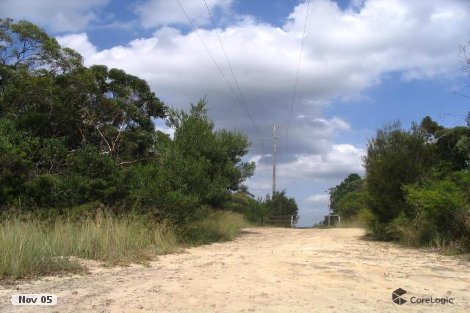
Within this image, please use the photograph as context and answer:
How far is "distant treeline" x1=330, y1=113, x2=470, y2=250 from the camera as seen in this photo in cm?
1596

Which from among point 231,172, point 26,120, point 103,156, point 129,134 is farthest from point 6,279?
point 129,134

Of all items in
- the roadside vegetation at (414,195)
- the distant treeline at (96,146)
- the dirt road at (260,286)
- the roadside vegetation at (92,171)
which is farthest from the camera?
the distant treeline at (96,146)

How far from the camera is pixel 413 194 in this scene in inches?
672

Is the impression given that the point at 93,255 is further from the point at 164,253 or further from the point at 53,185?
the point at 53,185

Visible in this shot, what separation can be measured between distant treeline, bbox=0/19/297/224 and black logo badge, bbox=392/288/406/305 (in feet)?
34.9

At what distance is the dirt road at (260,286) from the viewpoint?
290 inches

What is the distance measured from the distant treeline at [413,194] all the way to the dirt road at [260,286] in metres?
3.28

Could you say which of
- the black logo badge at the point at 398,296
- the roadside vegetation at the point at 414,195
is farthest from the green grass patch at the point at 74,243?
the roadside vegetation at the point at 414,195

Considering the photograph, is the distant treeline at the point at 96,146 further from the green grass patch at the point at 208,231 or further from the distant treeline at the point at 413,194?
the distant treeline at the point at 413,194

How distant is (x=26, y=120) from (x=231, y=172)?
9.43 metres

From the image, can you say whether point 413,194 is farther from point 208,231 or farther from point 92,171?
point 92,171
